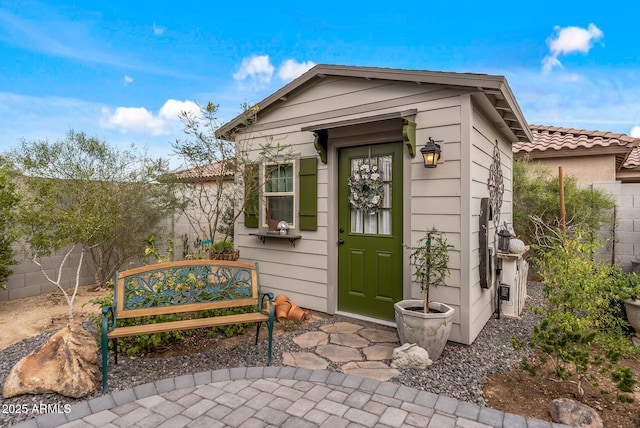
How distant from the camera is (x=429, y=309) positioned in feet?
10.4

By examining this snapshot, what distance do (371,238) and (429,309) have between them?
3.36ft

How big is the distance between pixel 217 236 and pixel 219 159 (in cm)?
413

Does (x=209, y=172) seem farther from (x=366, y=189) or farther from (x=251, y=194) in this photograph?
(x=366, y=189)

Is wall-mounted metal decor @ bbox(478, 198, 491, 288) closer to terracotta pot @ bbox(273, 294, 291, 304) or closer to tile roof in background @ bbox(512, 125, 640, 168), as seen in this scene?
terracotta pot @ bbox(273, 294, 291, 304)

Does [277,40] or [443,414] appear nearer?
[443,414]

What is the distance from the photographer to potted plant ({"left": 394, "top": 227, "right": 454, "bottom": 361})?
283 cm

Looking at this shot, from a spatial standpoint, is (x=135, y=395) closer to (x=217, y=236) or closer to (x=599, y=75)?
(x=217, y=236)

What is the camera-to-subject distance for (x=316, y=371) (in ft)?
8.65

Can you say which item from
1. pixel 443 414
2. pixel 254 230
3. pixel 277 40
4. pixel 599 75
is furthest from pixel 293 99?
pixel 599 75

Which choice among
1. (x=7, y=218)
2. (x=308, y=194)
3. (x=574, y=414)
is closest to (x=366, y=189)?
(x=308, y=194)

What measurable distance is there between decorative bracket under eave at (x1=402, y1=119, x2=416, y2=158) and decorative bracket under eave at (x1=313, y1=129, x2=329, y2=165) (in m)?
1.00

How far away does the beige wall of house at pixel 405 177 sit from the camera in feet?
10.4

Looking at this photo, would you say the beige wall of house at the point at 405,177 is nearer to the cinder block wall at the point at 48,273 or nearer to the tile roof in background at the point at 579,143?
the cinder block wall at the point at 48,273

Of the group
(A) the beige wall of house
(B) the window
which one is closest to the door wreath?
(A) the beige wall of house
